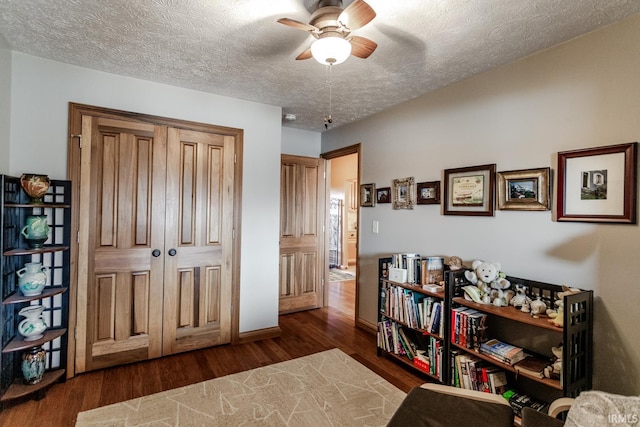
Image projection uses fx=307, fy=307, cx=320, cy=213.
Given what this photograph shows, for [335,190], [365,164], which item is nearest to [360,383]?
[365,164]

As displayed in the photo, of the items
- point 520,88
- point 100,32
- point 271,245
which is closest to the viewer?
point 100,32

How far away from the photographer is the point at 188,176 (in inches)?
115

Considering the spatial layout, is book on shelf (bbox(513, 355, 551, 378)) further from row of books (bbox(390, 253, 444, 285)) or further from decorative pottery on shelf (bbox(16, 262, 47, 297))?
decorative pottery on shelf (bbox(16, 262, 47, 297))

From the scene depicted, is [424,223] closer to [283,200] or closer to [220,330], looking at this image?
[283,200]

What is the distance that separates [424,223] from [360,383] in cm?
152

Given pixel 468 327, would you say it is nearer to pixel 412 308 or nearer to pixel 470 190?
pixel 412 308

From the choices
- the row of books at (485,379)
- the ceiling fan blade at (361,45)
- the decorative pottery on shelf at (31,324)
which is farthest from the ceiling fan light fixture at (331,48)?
the decorative pottery on shelf at (31,324)

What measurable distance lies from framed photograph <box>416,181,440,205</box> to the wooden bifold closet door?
1.89 metres

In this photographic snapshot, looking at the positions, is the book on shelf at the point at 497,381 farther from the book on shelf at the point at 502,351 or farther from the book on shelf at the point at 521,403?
the book on shelf at the point at 502,351

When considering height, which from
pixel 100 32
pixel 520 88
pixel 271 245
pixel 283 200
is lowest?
pixel 271 245

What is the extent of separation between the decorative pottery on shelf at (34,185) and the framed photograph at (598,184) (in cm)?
355

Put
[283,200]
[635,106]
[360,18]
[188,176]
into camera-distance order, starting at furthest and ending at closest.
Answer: [283,200], [188,176], [635,106], [360,18]

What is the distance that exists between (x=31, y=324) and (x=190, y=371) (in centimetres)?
119

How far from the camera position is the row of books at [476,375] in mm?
2105
